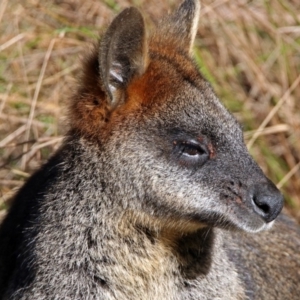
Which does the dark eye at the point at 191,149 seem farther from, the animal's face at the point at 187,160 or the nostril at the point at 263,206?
the nostril at the point at 263,206

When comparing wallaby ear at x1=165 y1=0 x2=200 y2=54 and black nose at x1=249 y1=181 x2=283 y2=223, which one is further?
wallaby ear at x1=165 y1=0 x2=200 y2=54

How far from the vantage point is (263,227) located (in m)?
4.04

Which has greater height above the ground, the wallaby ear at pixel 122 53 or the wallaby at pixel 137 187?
the wallaby ear at pixel 122 53

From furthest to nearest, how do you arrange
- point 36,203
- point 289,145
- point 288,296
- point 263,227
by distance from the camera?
point 289,145
point 288,296
point 36,203
point 263,227

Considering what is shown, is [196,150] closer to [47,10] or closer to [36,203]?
[36,203]

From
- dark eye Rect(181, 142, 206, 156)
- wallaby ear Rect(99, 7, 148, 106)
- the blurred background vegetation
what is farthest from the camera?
the blurred background vegetation

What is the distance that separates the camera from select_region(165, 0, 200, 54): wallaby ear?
4.65 metres

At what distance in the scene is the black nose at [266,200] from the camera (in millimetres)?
3969

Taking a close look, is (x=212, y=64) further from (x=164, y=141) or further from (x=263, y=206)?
(x=263, y=206)

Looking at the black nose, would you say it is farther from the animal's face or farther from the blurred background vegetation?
the blurred background vegetation

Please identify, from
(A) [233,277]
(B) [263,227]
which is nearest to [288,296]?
(A) [233,277]

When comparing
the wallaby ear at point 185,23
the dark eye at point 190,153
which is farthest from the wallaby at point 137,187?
the wallaby ear at point 185,23

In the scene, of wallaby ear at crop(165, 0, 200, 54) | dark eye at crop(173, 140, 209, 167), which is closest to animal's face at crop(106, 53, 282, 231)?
dark eye at crop(173, 140, 209, 167)

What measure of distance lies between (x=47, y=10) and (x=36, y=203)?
3271mm
